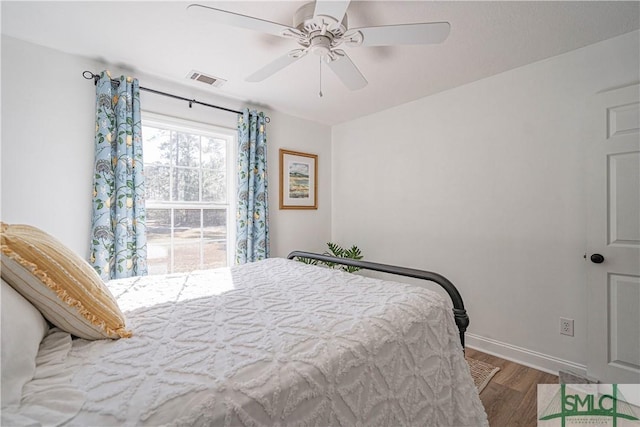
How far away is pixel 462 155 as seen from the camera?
9.05 feet

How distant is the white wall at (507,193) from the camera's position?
2143 mm

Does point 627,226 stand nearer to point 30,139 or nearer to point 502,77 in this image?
point 502,77

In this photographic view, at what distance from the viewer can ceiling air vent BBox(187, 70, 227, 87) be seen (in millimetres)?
2533

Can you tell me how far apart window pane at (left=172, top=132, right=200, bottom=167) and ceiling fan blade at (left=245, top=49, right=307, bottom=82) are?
1246mm

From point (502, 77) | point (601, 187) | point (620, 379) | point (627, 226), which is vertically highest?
point (502, 77)

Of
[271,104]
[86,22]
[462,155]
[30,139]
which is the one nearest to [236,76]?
[271,104]

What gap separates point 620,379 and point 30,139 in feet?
14.2

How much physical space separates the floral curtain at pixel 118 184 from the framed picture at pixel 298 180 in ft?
5.06

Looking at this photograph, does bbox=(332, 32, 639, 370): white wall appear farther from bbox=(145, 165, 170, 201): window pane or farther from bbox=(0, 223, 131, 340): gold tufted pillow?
bbox=(0, 223, 131, 340): gold tufted pillow

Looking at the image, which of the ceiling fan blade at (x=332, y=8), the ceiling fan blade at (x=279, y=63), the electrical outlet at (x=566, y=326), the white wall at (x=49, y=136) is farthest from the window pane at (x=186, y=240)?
the electrical outlet at (x=566, y=326)

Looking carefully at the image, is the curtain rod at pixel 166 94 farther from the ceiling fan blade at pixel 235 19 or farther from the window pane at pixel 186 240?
the ceiling fan blade at pixel 235 19

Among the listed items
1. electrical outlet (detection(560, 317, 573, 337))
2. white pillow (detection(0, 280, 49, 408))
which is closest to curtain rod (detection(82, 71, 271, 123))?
white pillow (detection(0, 280, 49, 408))

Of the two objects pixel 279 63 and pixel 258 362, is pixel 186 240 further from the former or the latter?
pixel 258 362

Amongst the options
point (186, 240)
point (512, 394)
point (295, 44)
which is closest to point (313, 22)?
point (295, 44)
